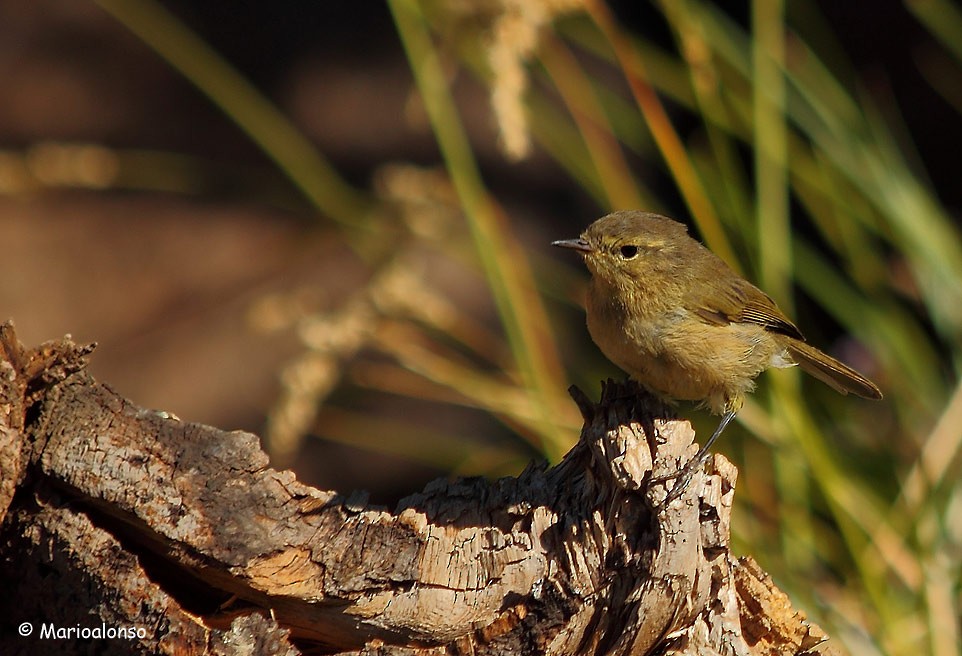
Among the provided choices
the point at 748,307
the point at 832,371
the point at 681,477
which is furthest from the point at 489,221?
the point at 681,477

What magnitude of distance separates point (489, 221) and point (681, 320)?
630 mm

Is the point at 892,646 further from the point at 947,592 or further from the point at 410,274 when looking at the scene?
the point at 410,274

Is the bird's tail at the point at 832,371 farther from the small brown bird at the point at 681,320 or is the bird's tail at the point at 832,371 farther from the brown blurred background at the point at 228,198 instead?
the brown blurred background at the point at 228,198

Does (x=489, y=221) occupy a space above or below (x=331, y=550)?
above

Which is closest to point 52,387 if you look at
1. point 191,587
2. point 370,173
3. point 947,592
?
point 191,587

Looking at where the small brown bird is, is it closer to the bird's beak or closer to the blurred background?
the bird's beak

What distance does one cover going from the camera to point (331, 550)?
2123 mm

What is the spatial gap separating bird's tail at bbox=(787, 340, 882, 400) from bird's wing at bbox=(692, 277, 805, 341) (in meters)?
0.06

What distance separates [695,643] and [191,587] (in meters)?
1.05

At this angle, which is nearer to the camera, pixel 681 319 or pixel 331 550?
pixel 331 550

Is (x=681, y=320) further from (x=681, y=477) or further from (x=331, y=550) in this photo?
(x=331, y=550)

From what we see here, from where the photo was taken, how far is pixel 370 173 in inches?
219

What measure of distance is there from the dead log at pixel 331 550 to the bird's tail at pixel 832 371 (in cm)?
106

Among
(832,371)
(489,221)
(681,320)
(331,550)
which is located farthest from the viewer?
(832,371)
